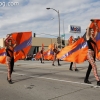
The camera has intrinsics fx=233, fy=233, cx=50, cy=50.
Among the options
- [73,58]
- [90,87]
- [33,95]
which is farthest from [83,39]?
[33,95]

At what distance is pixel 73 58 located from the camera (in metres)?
9.55

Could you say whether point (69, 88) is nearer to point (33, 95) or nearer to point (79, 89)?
point (79, 89)

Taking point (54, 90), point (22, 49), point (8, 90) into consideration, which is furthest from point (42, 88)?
point (22, 49)

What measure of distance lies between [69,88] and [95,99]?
1655mm

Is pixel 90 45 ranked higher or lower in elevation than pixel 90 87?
higher

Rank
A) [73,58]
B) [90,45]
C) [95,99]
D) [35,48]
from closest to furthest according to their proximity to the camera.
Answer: [95,99], [90,45], [73,58], [35,48]

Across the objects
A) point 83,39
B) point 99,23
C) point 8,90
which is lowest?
point 8,90

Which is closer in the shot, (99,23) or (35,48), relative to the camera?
(99,23)

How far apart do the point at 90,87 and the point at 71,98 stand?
154cm

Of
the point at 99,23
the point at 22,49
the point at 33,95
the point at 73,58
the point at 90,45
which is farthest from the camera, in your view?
the point at 22,49

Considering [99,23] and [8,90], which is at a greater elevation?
[99,23]

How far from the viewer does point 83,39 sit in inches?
372

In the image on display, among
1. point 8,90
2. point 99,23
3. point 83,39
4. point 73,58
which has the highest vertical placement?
point 99,23

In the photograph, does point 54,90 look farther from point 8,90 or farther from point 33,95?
point 8,90
